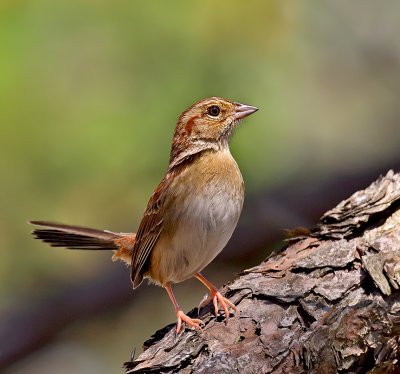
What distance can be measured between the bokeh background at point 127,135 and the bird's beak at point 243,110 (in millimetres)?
253

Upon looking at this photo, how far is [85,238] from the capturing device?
188 inches

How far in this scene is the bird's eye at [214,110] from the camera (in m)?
4.30

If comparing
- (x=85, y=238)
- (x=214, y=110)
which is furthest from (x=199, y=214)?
(x=85, y=238)

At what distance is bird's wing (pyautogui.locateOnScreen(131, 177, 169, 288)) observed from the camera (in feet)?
13.2

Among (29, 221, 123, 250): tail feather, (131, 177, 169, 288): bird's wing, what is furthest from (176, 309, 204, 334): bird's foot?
(29, 221, 123, 250): tail feather

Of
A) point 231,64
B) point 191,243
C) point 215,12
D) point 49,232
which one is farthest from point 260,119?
point 49,232

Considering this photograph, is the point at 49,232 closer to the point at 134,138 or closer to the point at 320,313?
the point at 134,138

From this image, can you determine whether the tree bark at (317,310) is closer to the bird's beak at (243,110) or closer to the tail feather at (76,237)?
the bird's beak at (243,110)

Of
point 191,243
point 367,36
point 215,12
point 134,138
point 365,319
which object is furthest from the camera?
point 367,36

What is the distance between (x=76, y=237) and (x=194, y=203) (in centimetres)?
127

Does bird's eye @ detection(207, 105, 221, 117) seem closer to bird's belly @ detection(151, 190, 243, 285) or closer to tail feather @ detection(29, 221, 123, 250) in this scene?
bird's belly @ detection(151, 190, 243, 285)

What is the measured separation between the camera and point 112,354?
5449 mm

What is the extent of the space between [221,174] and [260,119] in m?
0.92

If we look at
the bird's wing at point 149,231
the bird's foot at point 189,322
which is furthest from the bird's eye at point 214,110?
the bird's foot at point 189,322
